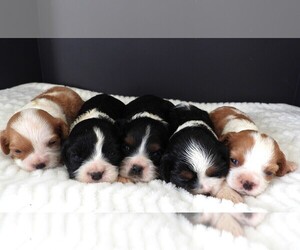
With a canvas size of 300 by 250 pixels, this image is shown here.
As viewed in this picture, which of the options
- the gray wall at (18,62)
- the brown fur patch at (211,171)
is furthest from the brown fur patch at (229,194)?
the gray wall at (18,62)

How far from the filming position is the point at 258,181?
6.17 feet

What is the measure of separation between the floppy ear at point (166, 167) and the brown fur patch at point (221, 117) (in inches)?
24.3

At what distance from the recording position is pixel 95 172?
1.93 metres

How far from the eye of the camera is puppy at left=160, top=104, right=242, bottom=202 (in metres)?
1.87

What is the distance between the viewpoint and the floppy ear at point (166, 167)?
1.93 metres

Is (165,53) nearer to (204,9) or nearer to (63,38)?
(204,9)

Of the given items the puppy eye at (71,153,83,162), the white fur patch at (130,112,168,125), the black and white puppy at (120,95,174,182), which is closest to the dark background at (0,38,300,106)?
the white fur patch at (130,112,168,125)

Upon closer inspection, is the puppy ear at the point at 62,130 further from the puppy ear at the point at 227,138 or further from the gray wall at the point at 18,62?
the gray wall at the point at 18,62

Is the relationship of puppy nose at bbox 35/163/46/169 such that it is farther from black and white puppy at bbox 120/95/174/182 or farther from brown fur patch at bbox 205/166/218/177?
brown fur patch at bbox 205/166/218/177

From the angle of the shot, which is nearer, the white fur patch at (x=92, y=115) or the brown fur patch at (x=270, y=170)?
the brown fur patch at (x=270, y=170)

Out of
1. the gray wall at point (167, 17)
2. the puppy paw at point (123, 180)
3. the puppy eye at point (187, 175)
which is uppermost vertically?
the gray wall at point (167, 17)

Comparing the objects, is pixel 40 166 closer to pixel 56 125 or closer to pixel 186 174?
pixel 56 125

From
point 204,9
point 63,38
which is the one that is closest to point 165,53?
point 204,9

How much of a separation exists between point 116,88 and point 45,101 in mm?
879
